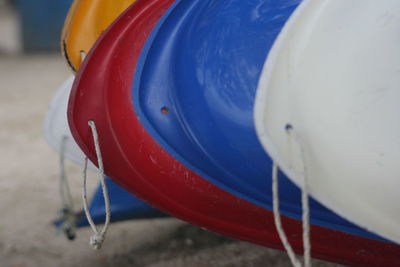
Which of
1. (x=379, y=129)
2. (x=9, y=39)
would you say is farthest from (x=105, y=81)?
(x=9, y=39)

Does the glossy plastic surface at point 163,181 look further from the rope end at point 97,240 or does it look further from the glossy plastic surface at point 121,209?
the glossy plastic surface at point 121,209

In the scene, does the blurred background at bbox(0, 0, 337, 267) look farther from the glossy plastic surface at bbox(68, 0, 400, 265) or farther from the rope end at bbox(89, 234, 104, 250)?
the rope end at bbox(89, 234, 104, 250)

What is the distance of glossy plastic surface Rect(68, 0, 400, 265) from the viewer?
4.39 ft

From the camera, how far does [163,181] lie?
1348mm

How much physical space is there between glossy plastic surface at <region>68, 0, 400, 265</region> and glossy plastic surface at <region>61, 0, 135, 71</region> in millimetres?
249

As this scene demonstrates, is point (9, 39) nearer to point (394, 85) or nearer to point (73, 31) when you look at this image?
point (73, 31)

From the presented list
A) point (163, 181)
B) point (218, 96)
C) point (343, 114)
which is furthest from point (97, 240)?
point (343, 114)

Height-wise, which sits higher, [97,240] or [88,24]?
[88,24]

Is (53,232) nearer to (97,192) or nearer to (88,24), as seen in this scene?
(97,192)

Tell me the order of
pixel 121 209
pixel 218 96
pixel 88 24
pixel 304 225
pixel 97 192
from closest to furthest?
pixel 304 225 → pixel 218 96 → pixel 88 24 → pixel 121 209 → pixel 97 192

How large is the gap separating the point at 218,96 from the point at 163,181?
0.21 meters

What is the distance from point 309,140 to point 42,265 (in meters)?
1.01

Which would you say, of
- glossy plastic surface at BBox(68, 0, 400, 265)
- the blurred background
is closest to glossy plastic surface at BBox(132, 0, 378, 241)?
glossy plastic surface at BBox(68, 0, 400, 265)

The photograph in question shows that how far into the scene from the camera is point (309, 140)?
117 centimetres
